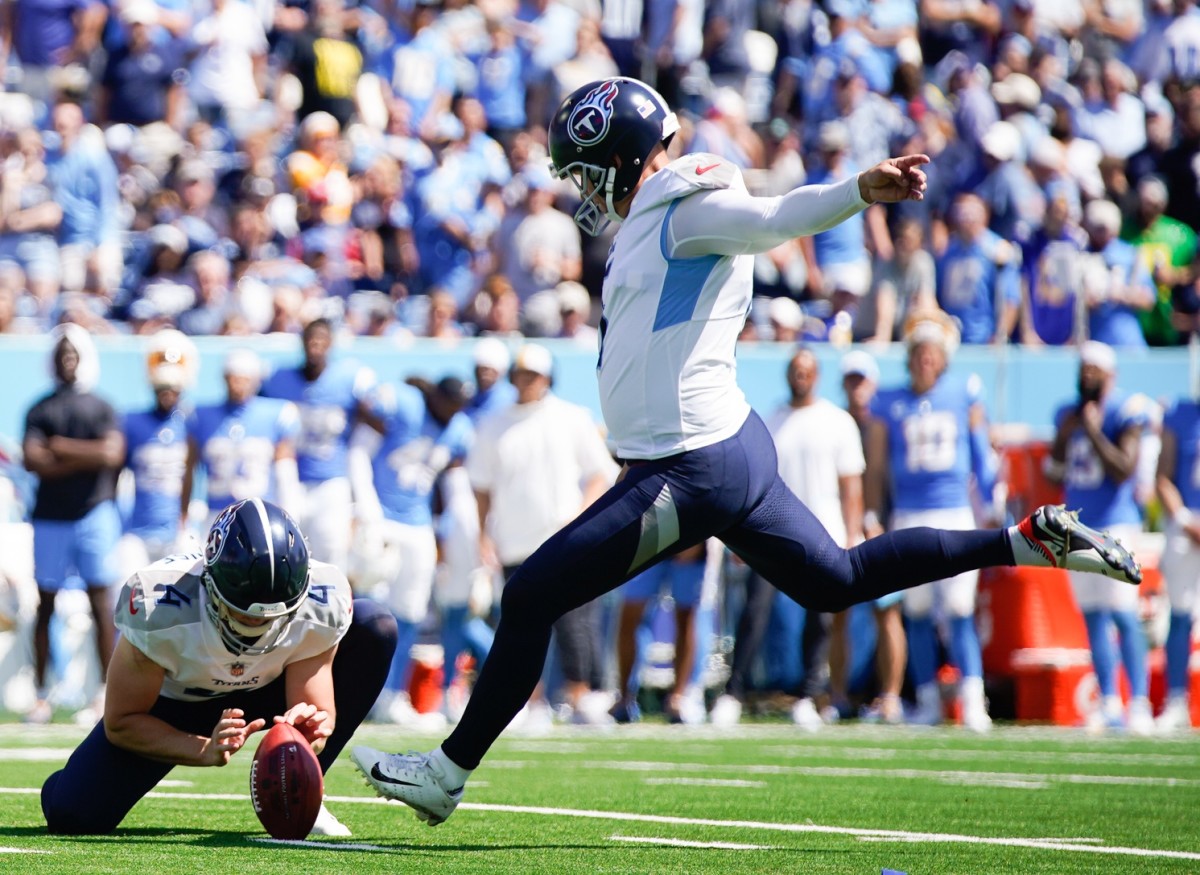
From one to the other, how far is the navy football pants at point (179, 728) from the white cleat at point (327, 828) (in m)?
0.14

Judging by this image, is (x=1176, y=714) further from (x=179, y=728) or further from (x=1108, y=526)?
(x=179, y=728)

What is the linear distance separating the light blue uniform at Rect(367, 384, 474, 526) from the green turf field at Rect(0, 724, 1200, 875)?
1.89 meters

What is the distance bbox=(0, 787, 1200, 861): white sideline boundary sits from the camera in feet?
16.5

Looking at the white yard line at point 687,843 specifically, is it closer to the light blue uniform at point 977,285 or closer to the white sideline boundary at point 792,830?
the white sideline boundary at point 792,830

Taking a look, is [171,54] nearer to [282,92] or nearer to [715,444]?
[282,92]

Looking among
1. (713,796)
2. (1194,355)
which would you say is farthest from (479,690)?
(1194,355)

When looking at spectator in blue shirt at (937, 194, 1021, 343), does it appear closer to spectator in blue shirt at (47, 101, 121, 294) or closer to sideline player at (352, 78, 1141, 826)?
spectator in blue shirt at (47, 101, 121, 294)

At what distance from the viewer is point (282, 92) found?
14516mm

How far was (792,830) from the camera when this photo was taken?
5523 mm

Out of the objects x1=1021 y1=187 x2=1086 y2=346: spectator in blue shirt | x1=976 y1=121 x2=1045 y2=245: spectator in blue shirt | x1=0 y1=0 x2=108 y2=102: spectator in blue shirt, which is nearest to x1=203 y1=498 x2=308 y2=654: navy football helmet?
x1=1021 y1=187 x2=1086 y2=346: spectator in blue shirt

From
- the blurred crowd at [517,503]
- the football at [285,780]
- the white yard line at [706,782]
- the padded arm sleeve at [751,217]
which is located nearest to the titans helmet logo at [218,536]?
the football at [285,780]

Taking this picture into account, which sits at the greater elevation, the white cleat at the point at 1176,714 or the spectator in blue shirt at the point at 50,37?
the spectator in blue shirt at the point at 50,37

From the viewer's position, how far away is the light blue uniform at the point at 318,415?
1063 centimetres

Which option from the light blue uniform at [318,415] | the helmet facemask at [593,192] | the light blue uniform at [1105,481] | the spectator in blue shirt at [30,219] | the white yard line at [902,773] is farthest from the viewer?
the spectator in blue shirt at [30,219]
